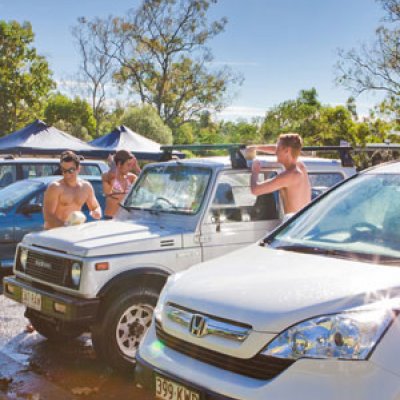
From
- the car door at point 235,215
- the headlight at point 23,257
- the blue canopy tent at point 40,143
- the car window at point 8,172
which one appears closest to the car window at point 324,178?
the car door at point 235,215

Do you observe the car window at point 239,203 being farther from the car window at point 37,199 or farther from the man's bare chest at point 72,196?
the car window at point 37,199

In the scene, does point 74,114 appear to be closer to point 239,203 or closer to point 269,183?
point 239,203

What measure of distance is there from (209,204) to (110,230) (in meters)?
0.92

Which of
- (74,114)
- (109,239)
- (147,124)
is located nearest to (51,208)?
(109,239)

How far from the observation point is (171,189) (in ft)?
18.6

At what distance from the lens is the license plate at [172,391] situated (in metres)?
2.87

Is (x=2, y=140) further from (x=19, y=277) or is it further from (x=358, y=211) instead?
(x=358, y=211)

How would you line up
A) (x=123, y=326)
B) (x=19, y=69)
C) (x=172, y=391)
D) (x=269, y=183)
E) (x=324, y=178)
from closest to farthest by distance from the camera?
(x=172, y=391) → (x=123, y=326) → (x=269, y=183) → (x=324, y=178) → (x=19, y=69)

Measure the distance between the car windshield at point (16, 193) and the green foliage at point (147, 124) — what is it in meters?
33.8

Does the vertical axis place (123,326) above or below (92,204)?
below

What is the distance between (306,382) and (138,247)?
8.38ft

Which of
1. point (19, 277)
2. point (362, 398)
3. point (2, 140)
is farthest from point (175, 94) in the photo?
point (362, 398)

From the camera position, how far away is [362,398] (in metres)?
2.39

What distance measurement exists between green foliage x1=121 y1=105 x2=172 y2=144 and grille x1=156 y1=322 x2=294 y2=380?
39941 mm
